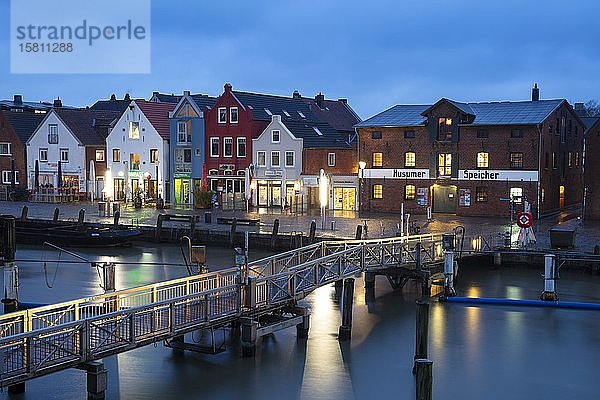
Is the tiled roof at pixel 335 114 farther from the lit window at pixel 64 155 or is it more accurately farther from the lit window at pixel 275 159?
the lit window at pixel 64 155

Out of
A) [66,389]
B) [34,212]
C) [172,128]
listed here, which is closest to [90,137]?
[172,128]

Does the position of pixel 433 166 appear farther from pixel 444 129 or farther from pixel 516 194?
pixel 516 194

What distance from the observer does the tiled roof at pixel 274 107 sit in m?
62.8

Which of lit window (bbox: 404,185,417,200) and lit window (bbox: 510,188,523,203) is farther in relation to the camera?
lit window (bbox: 404,185,417,200)

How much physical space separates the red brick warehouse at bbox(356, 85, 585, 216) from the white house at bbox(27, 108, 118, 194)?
26551 millimetres

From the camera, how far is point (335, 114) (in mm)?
77188

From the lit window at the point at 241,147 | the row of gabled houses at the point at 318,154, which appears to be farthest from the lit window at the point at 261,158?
the lit window at the point at 241,147

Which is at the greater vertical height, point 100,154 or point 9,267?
point 100,154

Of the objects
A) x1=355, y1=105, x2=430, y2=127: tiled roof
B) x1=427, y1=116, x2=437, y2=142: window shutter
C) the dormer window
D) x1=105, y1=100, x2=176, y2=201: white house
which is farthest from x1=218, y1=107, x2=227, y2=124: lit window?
the dormer window

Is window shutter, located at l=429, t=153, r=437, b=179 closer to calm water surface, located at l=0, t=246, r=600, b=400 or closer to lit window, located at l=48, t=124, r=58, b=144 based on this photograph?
calm water surface, located at l=0, t=246, r=600, b=400

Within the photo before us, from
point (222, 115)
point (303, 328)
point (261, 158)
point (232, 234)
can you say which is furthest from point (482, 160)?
point (303, 328)

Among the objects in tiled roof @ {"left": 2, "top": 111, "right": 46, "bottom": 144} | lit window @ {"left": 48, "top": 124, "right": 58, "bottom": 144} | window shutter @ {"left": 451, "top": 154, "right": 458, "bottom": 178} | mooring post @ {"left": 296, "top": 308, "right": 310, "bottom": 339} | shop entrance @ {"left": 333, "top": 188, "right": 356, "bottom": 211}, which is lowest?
mooring post @ {"left": 296, "top": 308, "right": 310, "bottom": 339}

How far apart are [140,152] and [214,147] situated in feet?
24.8

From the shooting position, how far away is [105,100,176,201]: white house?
66.4 metres
